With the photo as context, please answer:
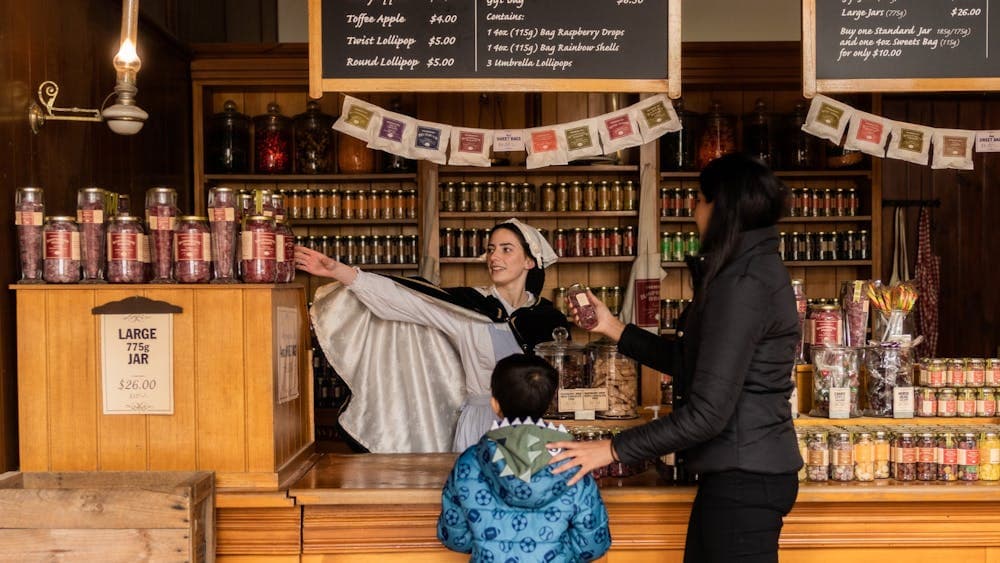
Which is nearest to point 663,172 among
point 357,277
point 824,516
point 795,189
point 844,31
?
point 795,189

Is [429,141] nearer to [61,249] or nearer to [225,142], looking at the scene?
[61,249]

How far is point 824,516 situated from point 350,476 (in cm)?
116

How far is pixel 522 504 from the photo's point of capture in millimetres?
1806

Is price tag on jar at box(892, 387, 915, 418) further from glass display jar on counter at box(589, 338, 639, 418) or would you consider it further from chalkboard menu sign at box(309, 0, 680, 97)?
chalkboard menu sign at box(309, 0, 680, 97)

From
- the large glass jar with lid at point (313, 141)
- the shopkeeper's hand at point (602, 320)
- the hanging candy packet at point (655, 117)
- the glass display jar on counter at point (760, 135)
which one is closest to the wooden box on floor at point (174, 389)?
the shopkeeper's hand at point (602, 320)

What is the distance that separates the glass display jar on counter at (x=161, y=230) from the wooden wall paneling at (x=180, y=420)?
12 centimetres

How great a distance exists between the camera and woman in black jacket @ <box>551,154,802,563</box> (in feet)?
5.83

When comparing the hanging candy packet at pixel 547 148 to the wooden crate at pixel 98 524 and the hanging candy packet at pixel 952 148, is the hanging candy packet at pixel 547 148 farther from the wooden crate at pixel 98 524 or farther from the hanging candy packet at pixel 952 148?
the wooden crate at pixel 98 524

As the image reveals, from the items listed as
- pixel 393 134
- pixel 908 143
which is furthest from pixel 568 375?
pixel 908 143

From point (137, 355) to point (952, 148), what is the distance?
114 inches

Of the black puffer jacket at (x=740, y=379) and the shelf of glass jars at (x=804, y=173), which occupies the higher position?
the shelf of glass jars at (x=804, y=173)

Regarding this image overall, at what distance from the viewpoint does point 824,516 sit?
2305 millimetres

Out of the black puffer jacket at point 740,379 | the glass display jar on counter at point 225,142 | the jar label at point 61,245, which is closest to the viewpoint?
the black puffer jacket at point 740,379

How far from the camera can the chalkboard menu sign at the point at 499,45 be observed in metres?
2.85
